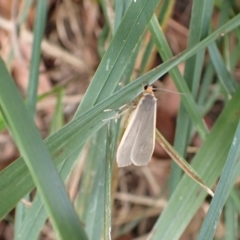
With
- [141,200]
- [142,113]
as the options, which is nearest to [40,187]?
[142,113]

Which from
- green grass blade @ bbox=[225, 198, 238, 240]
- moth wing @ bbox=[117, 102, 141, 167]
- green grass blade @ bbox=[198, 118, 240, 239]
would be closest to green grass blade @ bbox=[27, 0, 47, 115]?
moth wing @ bbox=[117, 102, 141, 167]

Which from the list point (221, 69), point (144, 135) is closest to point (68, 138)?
point (144, 135)

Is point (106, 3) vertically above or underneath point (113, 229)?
above

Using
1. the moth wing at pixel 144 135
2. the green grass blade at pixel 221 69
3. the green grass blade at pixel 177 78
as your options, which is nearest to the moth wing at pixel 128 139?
the moth wing at pixel 144 135

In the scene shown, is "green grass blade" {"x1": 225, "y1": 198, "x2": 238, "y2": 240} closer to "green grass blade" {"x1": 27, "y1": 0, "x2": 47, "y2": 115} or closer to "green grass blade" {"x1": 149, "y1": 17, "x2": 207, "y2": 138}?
"green grass blade" {"x1": 149, "y1": 17, "x2": 207, "y2": 138}

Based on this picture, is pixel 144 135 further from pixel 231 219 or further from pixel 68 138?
pixel 231 219

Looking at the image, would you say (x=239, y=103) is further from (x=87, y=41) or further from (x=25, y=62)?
(x=25, y=62)
